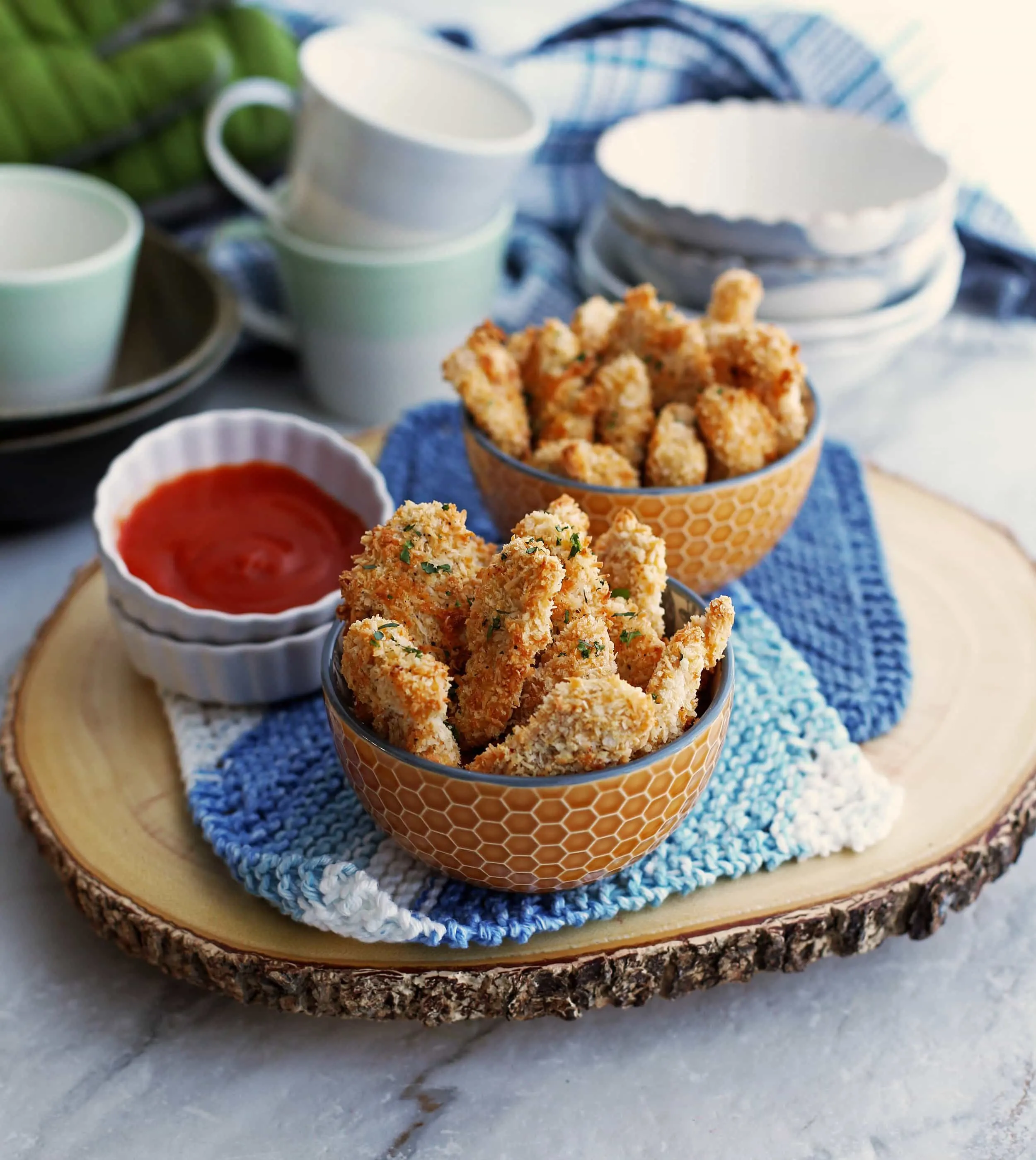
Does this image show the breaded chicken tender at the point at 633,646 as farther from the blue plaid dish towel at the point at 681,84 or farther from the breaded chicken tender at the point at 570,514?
the blue plaid dish towel at the point at 681,84

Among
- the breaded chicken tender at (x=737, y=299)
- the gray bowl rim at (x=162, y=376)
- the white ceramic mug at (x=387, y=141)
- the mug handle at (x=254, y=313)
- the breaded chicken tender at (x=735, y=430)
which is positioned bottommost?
the mug handle at (x=254, y=313)

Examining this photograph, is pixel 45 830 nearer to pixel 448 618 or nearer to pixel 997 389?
pixel 448 618

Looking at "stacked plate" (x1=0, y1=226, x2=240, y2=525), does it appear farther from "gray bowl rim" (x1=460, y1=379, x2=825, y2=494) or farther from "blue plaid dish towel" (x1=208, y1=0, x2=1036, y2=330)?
"gray bowl rim" (x1=460, y1=379, x2=825, y2=494)

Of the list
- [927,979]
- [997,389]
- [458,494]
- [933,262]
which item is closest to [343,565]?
[458,494]

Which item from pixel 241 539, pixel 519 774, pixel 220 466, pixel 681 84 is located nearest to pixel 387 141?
pixel 220 466

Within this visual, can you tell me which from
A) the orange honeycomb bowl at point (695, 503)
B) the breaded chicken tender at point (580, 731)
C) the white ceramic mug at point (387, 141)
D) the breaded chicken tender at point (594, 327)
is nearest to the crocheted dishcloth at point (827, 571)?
the orange honeycomb bowl at point (695, 503)

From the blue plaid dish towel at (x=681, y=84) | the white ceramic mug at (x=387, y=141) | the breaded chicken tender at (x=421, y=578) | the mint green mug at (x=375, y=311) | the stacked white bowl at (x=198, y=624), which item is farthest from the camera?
the blue plaid dish towel at (x=681, y=84)
